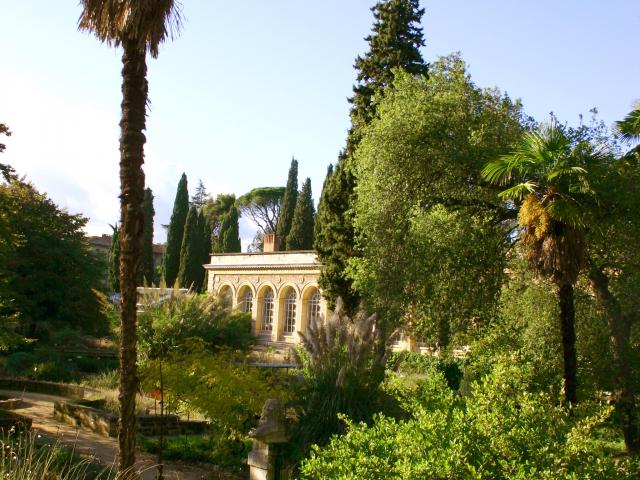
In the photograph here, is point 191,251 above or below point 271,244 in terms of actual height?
above

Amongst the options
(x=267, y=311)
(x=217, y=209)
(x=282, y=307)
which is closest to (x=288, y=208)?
(x=267, y=311)

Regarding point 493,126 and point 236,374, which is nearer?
point 236,374

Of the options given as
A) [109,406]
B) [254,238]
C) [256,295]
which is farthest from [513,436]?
[254,238]

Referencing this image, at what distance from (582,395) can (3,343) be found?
9.64 metres

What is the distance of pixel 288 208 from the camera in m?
48.2

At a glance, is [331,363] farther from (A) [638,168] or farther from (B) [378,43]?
(B) [378,43]

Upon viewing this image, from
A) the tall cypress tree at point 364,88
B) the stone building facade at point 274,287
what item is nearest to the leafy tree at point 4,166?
the tall cypress tree at point 364,88

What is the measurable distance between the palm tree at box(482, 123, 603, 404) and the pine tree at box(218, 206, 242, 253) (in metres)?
38.4

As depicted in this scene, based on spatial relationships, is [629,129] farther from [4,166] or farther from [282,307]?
[282,307]

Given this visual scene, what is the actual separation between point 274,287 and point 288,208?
11928 mm

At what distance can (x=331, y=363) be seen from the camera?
33.9ft

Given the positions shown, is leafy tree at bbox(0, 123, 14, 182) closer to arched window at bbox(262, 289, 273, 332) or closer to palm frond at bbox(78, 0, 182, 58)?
palm frond at bbox(78, 0, 182, 58)

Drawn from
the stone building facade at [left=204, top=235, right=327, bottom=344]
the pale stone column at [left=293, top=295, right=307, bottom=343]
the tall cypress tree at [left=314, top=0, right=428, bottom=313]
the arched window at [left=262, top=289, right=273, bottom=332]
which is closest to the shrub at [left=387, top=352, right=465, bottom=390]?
the tall cypress tree at [left=314, top=0, right=428, bottom=313]

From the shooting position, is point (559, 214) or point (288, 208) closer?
point (559, 214)
